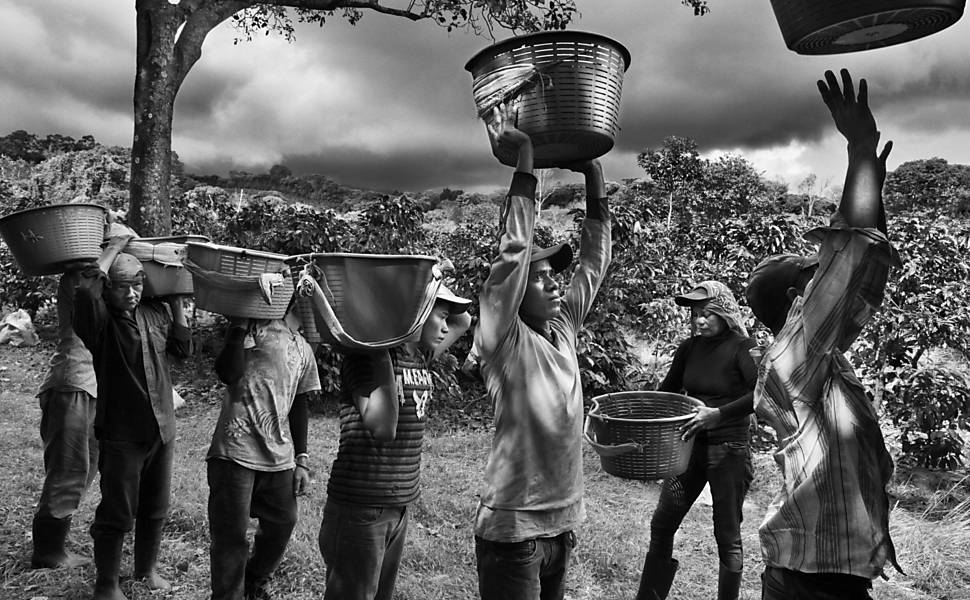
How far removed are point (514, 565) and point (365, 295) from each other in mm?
1066

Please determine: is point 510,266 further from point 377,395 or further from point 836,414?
point 836,414

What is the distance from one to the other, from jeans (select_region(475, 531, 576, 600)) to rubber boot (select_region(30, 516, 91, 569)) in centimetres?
270

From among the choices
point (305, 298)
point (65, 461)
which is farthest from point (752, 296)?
point (65, 461)

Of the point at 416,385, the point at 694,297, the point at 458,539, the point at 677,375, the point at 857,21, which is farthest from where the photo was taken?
the point at 458,539

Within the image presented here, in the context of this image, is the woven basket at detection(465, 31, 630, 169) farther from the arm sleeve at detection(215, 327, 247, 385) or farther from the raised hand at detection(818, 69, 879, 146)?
the arm sleeve at detection(215, 327, 247, 385)

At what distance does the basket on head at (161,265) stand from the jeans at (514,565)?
2143mm

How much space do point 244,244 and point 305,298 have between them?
6.99 metres

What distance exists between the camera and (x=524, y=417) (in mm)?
2539

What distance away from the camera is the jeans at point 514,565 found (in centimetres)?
245

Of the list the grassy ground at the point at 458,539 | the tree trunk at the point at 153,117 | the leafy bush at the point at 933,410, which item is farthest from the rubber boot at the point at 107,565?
the leafy bush at the point at 933,410

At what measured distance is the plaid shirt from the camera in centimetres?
202

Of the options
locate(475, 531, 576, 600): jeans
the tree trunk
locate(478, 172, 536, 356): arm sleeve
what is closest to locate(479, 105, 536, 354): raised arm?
locate(478, 172, 536, 356): arm sleeve

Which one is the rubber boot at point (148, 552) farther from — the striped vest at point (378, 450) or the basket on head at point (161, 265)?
the striped vest at point (378, 450)

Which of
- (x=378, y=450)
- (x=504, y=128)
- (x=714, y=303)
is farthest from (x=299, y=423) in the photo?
(x=714, y=303)
